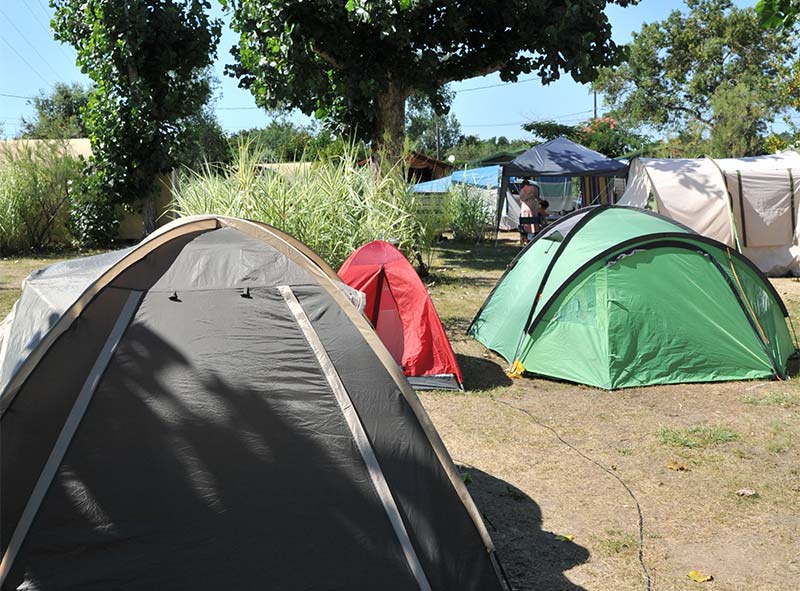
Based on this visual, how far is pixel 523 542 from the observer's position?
4164mm

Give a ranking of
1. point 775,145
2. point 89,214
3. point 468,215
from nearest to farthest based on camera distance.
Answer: point 89,214 → point 468,215 → point 775,145

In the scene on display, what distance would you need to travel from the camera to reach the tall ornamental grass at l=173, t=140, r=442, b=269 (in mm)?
9297

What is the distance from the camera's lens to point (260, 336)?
11.5ft

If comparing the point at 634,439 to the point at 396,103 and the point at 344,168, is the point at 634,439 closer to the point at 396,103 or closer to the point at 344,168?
the point at 344,168

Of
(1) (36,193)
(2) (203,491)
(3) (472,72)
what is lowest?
(2) (203,491)

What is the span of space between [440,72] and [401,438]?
1428cm

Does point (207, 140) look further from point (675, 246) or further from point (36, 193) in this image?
point (675, 246)

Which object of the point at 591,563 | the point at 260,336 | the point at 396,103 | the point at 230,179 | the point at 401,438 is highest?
the point at 396,103

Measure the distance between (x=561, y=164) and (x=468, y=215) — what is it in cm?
433

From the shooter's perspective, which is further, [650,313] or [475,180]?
[475,180]

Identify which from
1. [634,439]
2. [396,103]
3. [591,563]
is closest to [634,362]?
[634,439]

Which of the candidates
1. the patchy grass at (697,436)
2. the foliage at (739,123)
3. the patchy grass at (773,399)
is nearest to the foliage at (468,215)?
the foliage at (739,123)

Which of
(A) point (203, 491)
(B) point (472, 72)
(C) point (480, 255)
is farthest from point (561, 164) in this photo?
(A) point (203, 491)

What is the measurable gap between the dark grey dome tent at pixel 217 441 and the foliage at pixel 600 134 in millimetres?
33168
